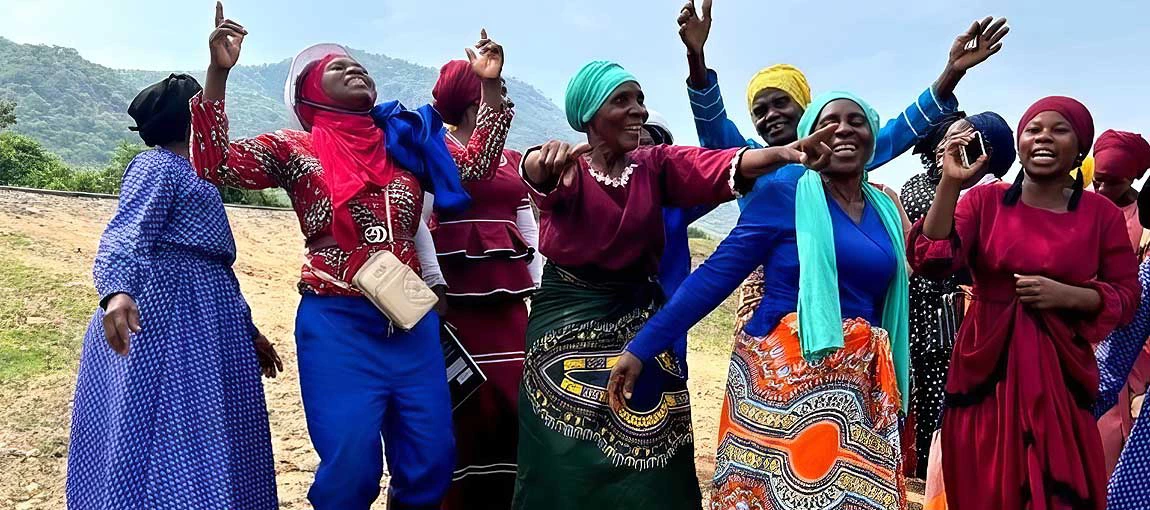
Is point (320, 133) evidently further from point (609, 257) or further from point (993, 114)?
point (993, 114)

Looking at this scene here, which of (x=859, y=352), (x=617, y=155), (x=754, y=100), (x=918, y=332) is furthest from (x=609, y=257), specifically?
(x=918, y=332)

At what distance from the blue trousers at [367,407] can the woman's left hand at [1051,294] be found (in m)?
2.07

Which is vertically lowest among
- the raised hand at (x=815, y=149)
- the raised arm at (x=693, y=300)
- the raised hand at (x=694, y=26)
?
the raised arm at (x=693, y=300)

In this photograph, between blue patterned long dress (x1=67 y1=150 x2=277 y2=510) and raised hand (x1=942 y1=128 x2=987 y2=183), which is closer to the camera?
raised hand (x1=942 y1=128 x2=987 y2=183)

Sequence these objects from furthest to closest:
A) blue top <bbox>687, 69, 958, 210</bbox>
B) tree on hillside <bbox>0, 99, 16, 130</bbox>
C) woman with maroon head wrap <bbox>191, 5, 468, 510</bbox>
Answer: tree on hillside <bbox>0, 99, 16, 130</bbox> → blue top <bbox>687, 69, 958, 210</bbox> → woman with maroon head wrap <bbox>191, 5, 468, 510</bbox>

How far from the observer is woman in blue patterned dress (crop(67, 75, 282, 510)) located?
120 inches

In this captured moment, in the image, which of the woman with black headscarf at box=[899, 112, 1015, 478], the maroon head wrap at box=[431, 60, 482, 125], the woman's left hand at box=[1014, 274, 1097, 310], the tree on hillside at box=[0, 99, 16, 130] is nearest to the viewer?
the woman's left hand at box=[1014, 274, 1097, 310]

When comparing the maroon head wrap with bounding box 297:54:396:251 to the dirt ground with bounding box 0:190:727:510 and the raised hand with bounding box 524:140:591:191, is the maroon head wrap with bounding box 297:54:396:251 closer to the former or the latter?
the raised hand with bounding box 524:140:591:191

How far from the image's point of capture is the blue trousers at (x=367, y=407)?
3027mm

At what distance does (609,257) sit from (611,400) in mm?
458

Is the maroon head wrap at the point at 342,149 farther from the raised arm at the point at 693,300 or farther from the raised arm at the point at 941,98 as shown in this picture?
the raised arm at the point at 941,98

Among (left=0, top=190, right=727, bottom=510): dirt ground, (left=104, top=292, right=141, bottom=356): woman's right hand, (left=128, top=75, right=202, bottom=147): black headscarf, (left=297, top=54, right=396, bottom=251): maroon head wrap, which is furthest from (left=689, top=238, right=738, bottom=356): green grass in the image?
(left=104, top=292, right=141, bottom=356): woman's right hand

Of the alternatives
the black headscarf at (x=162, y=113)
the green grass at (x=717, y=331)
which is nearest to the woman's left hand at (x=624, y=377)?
the black headscarf at (x=162, y=113)

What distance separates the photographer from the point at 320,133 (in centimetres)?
325
